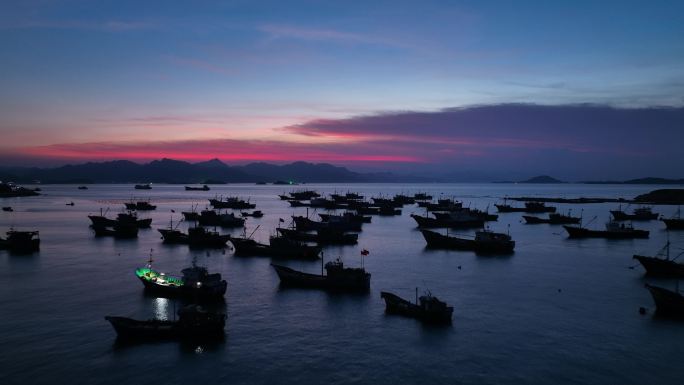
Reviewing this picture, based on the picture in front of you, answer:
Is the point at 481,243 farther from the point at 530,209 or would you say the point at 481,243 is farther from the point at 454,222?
the point at 530,209

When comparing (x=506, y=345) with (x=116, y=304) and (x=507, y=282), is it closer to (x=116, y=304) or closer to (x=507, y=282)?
(x=507, y=282)

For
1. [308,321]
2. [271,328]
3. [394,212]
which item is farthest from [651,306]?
[394,212]

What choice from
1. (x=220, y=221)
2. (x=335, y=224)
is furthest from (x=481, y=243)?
(x=220, y=221)

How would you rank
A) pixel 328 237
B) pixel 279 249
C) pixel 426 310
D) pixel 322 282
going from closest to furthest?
1. pixel 426 310
2. pixel 322 282
3. pixel 279 249
4. pixel 328 237

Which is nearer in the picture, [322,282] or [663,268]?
[322,282]

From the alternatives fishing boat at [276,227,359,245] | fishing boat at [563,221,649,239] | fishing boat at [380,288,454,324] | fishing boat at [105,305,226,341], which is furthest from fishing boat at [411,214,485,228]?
fishing boat at [105,305,226,341]

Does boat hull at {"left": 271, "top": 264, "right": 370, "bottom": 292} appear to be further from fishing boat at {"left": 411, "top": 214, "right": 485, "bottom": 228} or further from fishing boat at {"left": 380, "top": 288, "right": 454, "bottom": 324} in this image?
fishing boat at {"left": 411, "top": 214, "right": 485, "bottom": 228}

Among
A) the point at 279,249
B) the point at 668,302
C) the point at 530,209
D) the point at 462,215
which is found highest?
the point at 462,215
